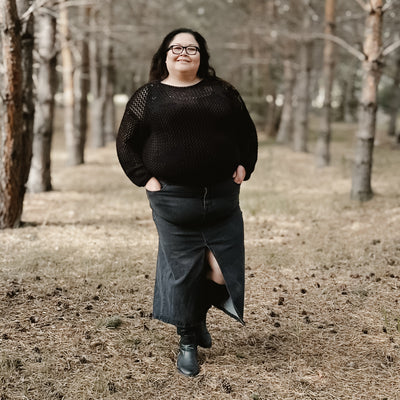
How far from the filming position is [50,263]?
5.67 metres

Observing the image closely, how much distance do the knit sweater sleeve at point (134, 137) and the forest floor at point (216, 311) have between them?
1.38 meters

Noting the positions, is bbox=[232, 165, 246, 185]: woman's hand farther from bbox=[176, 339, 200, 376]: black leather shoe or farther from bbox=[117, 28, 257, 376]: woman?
bbox=[176, 339, 200, 376]: black leather shoe

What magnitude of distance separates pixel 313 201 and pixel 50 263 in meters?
5.26

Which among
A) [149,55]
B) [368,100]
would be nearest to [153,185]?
[368,100]

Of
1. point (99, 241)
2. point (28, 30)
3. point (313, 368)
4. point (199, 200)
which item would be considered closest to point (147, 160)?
point (199, 200)

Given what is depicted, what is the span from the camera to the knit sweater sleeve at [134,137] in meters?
3.20

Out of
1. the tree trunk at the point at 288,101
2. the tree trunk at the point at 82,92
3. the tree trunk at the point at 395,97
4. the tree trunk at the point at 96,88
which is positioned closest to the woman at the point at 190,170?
the tree trunk at the point at 82,92

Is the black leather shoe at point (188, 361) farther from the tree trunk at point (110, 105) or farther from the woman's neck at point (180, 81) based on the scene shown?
the tree trunk at point (110, 105)

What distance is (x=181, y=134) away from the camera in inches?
123

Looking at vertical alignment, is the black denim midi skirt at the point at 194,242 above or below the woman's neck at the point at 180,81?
below

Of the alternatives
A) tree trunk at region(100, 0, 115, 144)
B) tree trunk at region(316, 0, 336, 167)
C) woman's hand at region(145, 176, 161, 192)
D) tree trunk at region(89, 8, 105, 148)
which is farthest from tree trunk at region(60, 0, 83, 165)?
woman's hand at region(145, 176, 161, 192)

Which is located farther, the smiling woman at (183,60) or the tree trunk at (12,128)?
the tree trunk at (12,128)

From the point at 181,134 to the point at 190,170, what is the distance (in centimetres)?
23

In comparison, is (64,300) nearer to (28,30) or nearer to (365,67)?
(28,30)
